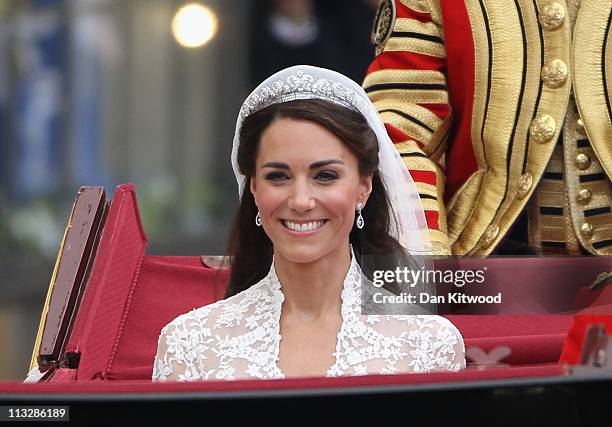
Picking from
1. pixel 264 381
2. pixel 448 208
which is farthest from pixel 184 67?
pixel 264 381

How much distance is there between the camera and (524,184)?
11.0 feet

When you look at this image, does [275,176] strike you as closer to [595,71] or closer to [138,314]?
[138,314]

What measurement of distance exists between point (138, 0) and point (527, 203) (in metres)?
4.59

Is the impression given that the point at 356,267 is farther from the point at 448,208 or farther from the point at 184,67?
the point at 184,67

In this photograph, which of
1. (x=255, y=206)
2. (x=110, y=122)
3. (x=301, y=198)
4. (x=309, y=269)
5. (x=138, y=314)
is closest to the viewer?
(x=301, y=198)

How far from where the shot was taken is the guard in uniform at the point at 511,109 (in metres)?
3.37

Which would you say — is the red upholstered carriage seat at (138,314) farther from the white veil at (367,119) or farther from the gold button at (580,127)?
the gold button at (580,127)

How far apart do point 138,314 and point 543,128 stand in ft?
2.97

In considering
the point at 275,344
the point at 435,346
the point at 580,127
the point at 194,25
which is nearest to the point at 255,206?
the point at 275,344

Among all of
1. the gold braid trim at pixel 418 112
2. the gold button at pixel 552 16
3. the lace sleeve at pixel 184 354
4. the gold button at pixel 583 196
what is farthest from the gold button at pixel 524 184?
the lace sleeve at pixel 184 354

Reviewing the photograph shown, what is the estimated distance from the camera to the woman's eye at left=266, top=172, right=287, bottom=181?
2.80 meters

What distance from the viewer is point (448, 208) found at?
136 inches

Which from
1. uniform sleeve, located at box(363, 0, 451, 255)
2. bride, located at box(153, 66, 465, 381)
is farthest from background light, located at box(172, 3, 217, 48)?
bride, located at box(153, 66, 465, 381)

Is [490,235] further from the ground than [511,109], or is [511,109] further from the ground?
[511,109]
